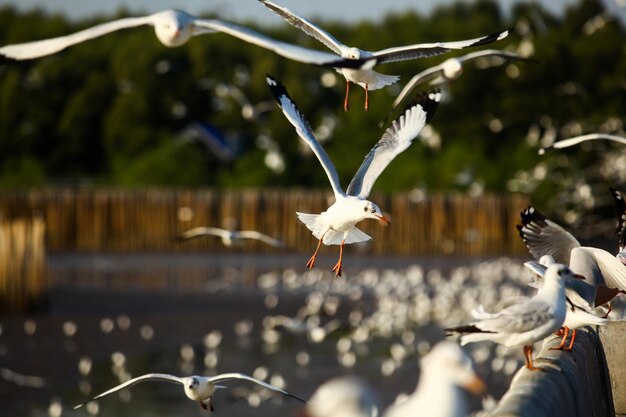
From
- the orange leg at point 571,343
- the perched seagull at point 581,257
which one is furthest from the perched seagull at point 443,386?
the perched seagull at point 581,257

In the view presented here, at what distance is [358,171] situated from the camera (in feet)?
32.0

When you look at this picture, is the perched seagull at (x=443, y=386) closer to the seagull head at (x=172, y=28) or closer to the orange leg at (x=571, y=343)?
the orange leg at (x=571, y=343)

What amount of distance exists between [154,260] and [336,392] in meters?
37.5

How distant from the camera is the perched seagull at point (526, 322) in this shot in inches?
280

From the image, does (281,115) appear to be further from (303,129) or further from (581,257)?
(581,257)

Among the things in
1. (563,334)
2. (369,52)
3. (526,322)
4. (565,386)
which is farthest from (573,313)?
(369,52)

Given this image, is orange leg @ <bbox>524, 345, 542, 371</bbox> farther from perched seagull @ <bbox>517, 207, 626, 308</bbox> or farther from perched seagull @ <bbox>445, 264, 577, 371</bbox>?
perched seagull @ <bbox>517, 207, 626, 308</bbox>

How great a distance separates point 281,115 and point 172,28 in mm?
50947

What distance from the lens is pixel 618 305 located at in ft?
34.0

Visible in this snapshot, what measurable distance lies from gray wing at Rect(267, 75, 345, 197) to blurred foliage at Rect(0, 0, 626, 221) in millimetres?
33407

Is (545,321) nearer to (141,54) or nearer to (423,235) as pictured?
(423,235)

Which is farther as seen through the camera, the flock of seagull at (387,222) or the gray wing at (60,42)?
the gray wing at (60,42)

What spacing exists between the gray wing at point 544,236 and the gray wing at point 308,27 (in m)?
1.84

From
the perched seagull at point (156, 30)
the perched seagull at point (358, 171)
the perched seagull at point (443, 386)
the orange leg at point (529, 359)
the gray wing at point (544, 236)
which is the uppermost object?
the perched seagull at point (156, 30)
